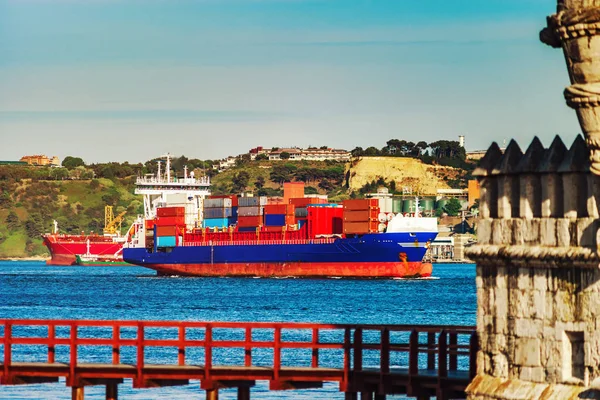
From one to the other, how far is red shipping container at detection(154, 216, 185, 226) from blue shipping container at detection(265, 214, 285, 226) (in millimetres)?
14121

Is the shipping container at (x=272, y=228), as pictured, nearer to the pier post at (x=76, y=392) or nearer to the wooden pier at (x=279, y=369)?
the wooden pier at (x=279, y=369)

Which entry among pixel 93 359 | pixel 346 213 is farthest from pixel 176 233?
pixel 93 359

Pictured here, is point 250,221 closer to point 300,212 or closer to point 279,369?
point 300,212

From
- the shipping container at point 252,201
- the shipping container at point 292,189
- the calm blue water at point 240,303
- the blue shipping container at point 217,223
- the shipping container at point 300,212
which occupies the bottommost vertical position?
the calm blue water at point 240,303

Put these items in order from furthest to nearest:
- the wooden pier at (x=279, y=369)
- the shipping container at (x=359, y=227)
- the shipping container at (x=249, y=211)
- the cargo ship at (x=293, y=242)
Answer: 1. the shipping container at (x=249, y=211)
2. the cargo ship at (x=293, y=242)
3. the shipping container at (x=359, y=227)
4. the wooden pier at (x=279, y=369)

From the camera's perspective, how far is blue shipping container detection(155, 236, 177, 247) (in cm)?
14250

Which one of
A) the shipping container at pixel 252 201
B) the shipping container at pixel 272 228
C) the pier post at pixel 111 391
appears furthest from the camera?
the shipping container at pixel 252 201

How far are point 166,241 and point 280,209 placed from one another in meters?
17.0

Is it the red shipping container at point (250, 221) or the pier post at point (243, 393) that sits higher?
the red shipping container at point (250, 221)

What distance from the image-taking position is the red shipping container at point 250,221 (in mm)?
133500

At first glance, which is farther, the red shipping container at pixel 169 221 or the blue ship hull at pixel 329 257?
the red shipping container at pixel 169 221

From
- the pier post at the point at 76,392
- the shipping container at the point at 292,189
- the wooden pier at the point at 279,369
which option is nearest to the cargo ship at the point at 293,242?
the shipping container at the point at 292,189

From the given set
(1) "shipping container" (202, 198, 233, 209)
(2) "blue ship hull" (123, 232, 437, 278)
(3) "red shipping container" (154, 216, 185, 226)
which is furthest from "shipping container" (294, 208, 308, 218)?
(3) "red shipping container" (154, 216, 185, 226)

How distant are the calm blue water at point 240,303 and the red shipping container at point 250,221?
8787mm
